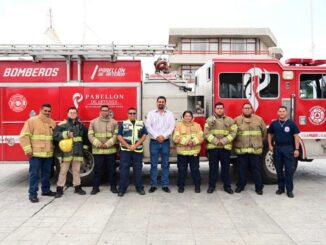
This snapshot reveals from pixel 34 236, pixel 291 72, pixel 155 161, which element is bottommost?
pixel 34 236

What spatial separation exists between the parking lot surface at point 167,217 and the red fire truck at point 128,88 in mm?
Result: 1177

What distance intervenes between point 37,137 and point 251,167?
14.3 ft

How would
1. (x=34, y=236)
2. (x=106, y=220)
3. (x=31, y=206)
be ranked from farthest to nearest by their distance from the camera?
1. (x=31, y=206)
2. (x=106, y=220)
3. (x=34, y=236)

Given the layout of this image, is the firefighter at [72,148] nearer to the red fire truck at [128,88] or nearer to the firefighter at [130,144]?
the red fire truck at [128,88]

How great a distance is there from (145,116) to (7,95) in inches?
120

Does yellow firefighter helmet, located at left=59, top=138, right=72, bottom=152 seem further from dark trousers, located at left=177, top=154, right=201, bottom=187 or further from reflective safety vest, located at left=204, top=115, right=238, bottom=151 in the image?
reflective safety vest, located at left=204, top=115, right=238, bottom=151

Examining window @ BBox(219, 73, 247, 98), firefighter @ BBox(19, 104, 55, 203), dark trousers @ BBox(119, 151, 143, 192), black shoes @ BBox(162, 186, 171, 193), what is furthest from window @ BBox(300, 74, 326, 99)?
firefighter @ BBox(19, 104, 55, 203)

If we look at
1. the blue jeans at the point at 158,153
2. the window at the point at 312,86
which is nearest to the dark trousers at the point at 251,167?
the blue jeans at the point at 158,153

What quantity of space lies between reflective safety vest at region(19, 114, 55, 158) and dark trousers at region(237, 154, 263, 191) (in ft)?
12.8

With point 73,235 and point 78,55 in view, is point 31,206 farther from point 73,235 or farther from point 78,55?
point 78,55

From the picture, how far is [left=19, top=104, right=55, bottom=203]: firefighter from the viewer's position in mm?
6996

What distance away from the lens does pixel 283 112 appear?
24.1 ft

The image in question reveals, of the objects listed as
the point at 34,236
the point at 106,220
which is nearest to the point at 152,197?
the point at 106,220

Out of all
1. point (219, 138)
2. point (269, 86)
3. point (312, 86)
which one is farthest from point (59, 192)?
point (312, 86)
